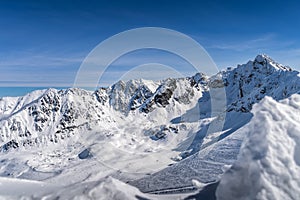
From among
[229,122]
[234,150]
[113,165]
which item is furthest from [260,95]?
[234,150]

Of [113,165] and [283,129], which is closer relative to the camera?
[283,129]

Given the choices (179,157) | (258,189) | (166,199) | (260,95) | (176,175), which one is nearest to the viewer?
(258,189)

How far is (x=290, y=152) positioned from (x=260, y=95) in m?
192

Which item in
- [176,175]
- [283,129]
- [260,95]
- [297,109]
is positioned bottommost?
[176,175]

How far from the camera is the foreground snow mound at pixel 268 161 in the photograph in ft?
27.5

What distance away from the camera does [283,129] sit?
31.1 feet

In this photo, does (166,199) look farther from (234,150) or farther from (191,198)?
(234,150)

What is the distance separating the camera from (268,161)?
862cm

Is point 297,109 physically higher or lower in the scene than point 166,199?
higher

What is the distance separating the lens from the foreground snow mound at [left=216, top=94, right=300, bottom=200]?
8.38 m

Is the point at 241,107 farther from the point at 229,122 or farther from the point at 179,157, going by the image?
the point at 179,157

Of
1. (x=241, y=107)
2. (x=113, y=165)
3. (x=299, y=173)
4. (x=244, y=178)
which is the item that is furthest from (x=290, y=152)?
(x=241, y=107)

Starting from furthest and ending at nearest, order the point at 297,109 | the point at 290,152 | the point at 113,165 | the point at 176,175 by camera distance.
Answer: the point at 113,165 → the point at 176,175 → the point at 297,109 → the point at 290,152

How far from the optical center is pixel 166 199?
11.8m
